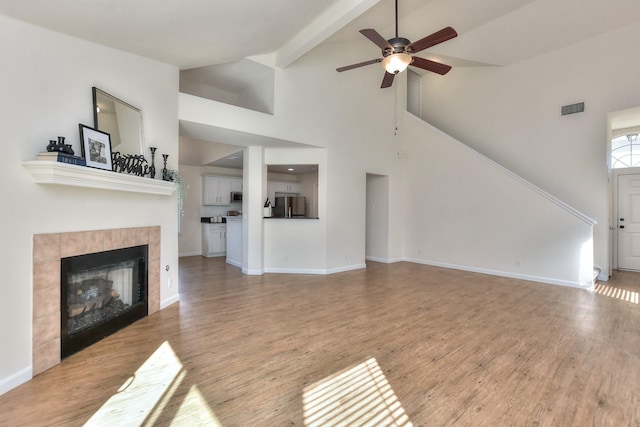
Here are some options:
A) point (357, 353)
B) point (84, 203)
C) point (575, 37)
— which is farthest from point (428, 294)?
point (575, 37)

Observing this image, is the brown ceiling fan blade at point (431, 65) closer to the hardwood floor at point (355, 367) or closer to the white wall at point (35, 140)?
the hardwood floor at point (355, 367)

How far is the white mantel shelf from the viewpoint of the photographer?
2.06 m

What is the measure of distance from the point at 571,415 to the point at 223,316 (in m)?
3.08

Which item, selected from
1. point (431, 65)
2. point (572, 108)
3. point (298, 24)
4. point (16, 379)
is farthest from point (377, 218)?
point (16, 379)

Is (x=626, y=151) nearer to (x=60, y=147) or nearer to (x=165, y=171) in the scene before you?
(x=165, y=171)

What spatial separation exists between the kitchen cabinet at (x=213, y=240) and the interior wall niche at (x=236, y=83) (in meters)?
3.33

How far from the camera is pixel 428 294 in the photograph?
4.24 m

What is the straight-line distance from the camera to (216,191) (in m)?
7.99

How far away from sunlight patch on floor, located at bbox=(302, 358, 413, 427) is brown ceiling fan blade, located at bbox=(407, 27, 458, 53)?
312 cm

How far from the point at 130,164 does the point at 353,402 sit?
9.95ft

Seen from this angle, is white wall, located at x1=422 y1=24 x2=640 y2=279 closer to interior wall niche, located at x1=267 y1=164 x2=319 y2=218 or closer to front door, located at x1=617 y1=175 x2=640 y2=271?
front door, located at x1=617 y1=175 x2=640 y2=271

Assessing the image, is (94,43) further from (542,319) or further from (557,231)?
(557,231)

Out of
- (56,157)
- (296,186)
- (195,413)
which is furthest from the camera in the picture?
(296,186)

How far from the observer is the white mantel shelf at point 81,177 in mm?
2064
